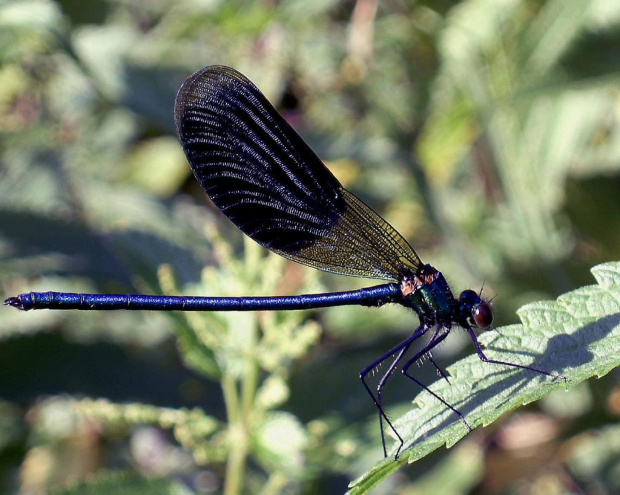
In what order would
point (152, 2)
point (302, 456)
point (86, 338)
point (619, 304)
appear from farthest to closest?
point (152, 2) < point (86, 338) < point (302, 456) < point (619, 304)

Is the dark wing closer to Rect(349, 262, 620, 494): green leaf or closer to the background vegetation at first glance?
the background vegetation

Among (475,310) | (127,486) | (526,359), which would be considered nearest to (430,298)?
(475,310)

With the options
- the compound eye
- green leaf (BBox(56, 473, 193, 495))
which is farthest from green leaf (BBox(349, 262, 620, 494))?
green leaf (BBox(56, 473, 193, 495))

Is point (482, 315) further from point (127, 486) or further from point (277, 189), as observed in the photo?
point (127, 486)

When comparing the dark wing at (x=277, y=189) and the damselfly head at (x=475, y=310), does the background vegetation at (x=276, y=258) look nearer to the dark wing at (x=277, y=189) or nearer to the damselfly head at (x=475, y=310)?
the dark wing at (x=277, y=189)

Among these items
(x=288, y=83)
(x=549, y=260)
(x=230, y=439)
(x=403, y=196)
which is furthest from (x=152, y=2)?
(x=230, y=439)

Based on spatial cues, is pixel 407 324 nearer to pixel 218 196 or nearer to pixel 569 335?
pixel 218 196

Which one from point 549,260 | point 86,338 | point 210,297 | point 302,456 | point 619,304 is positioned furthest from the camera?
point 549,260
